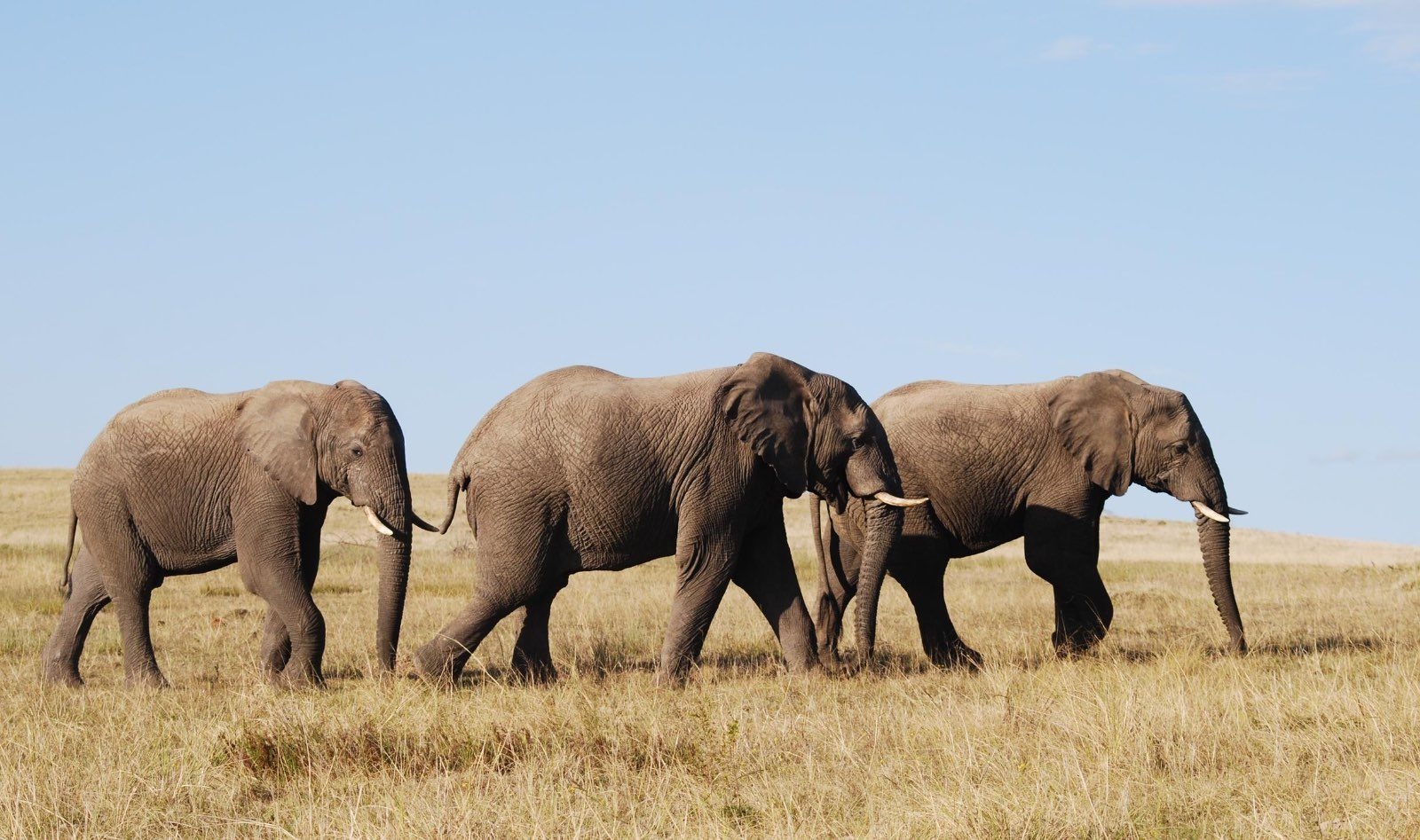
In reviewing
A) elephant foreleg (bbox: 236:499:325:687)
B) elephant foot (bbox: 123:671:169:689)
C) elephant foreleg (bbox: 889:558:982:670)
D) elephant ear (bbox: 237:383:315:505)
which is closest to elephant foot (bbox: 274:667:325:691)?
elephant foreleg (bbox: 236:499:325:687)

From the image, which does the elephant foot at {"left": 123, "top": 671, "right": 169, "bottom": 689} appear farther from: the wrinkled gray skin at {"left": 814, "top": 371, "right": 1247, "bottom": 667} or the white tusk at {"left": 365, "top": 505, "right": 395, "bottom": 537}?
the wrinkled gray skin at {"left": 814, "top": 371, "right": 1247, "bottom": 667}

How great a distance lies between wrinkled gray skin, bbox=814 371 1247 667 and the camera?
45.4 feet

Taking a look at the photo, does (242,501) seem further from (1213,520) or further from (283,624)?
(1213,520)

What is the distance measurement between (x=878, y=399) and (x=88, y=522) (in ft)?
24.1

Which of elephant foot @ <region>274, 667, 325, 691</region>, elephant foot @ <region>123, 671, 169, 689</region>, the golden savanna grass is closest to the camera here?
the golden savanna grass

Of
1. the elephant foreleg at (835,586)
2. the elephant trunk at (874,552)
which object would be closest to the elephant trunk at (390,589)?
the elephant trunk at (874,552)

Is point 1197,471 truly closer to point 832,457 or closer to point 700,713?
point 832,457

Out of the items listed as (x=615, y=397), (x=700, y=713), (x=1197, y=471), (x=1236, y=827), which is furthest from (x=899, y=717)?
(x=1197, y=471)

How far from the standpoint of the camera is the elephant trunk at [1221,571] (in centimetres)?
1330

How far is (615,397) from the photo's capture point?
39.0ft

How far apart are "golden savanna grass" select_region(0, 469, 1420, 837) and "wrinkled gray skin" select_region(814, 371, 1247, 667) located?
85 centimetres

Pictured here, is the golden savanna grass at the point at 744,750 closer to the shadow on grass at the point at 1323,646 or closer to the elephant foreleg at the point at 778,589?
the shadow on grass at the point at 1323,646

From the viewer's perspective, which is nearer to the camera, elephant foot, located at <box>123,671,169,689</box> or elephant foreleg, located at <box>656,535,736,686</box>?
elephant foreleg, located at <box>656,535,736,686</box>

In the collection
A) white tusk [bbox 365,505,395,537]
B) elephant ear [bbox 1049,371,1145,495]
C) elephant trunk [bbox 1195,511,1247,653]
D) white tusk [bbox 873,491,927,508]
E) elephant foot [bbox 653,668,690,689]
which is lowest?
elephant foot [bbox 653,668,690,689]
